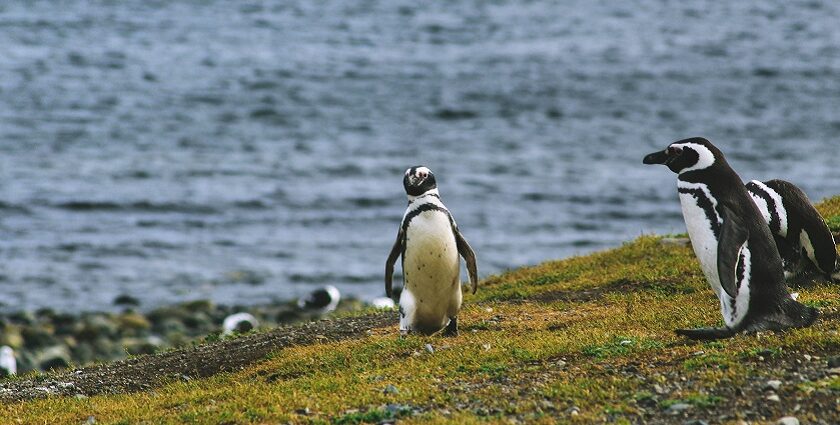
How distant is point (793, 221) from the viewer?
Answer: 45.7ft

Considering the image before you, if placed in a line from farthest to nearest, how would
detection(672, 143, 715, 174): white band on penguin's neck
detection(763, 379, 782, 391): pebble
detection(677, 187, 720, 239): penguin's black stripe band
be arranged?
detection(672, 143, 715, 174): white band on penguin's neck < detection(677, 187, 720, 239): penguin's black stripe band < detection(763, 379, 782, 391): pebble

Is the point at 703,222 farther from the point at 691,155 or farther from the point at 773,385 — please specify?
the point at 773,385

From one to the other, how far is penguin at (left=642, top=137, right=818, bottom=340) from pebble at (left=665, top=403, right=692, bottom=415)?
1.91m

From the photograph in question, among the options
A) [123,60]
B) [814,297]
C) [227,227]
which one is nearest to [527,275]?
[814,297]

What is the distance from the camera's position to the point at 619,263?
695 inches

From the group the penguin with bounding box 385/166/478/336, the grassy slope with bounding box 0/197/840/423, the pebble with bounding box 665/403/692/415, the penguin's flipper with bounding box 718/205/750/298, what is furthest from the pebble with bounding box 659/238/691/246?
the pebble with bounding box 665/403/692/415

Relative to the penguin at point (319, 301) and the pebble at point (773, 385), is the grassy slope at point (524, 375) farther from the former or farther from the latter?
the penguin at point (319, 301)

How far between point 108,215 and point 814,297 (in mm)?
25333

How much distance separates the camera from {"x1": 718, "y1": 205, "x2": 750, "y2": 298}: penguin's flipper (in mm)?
11578

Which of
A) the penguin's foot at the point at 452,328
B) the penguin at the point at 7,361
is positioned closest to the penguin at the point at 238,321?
the penguin at the point at 7,361

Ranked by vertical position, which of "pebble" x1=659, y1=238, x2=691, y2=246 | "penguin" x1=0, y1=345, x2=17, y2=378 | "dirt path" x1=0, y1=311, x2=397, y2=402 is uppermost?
"pebble" x1=659, y1=238, x2=691, y2=246

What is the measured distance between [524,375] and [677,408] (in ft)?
6.26

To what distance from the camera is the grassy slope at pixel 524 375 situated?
10.4 m

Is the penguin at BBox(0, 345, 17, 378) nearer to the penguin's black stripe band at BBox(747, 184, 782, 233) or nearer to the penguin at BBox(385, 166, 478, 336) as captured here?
the penguin at BBox(385, 166, 478, 336)
